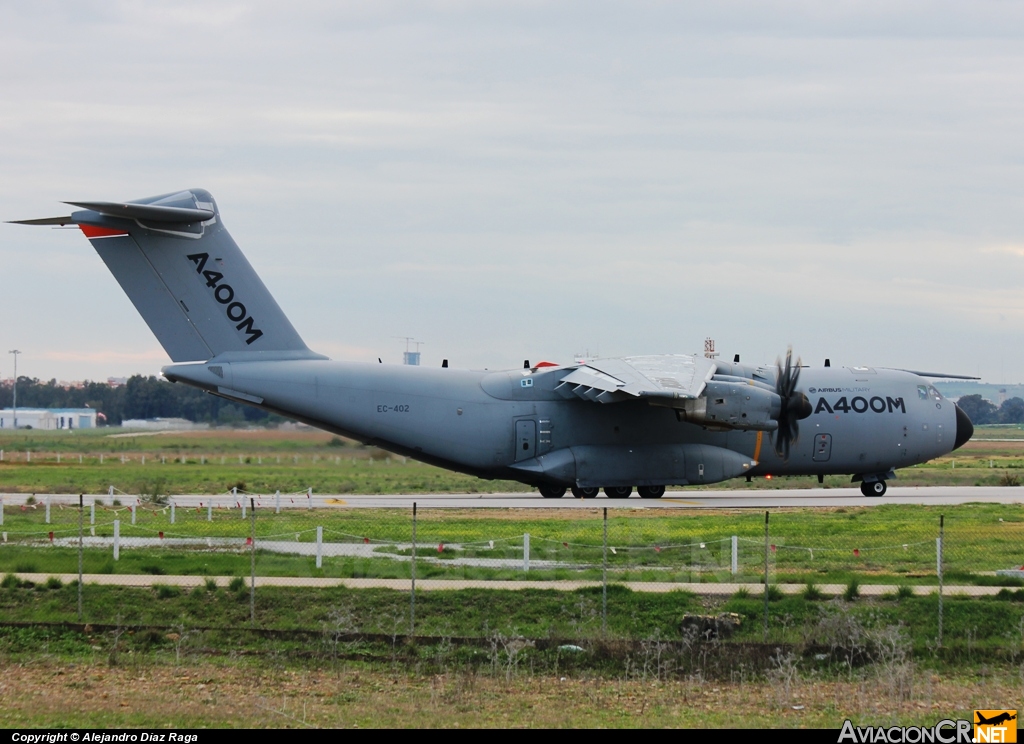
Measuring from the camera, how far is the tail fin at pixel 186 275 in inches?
1069

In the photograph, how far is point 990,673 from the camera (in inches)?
540

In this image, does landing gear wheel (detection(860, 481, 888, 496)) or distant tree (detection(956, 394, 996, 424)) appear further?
distant tree (detection(956, 394, 996, 424))

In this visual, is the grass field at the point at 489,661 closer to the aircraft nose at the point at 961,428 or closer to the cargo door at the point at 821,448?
the cargo door at the point at 821,448

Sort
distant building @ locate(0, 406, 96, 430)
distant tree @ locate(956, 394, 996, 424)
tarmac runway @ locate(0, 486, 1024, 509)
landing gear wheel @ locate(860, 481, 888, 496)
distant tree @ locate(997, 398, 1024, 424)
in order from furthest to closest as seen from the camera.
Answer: distant tree @ locate(997, 398, 1024, 424), distant tree @ locate(956, 394, 996, 424), distant building @ locate(0, 406, 96, 430), landing gear wheel @ locate(860, 481, 888, 496), tarmac runway @ locate(0, 486, 1024, 509)

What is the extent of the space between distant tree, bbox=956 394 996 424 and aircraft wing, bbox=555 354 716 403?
73.0 m

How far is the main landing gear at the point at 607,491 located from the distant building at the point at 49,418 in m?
28.7

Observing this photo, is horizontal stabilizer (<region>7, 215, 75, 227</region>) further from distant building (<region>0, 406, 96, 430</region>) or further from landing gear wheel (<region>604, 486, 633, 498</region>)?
distant building (<region>0, 406, 96, 430</region>)

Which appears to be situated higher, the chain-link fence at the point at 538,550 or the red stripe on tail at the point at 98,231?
the red stripe on tail at the point at 98,231

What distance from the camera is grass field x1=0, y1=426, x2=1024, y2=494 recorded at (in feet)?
113

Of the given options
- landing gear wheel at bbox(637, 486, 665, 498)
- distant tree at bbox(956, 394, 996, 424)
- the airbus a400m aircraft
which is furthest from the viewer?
distant tree at bbox(956, 394, 996, 424)

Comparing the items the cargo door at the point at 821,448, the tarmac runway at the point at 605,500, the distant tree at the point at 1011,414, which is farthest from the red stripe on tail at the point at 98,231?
the distant tree at the point at 1011,414

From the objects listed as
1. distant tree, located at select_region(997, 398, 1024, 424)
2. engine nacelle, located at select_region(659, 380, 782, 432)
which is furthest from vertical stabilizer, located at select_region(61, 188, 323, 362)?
distant tree, located at select_region(997, 398, 1024, 424)

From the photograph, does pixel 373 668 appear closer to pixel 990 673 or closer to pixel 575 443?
pixel 990 673

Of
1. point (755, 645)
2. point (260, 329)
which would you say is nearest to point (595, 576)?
point (755, 645)
